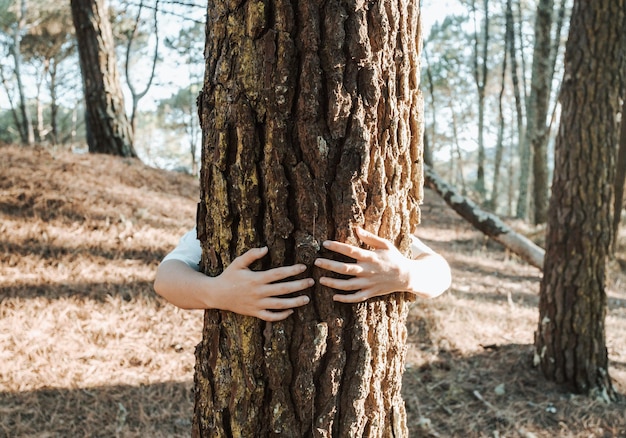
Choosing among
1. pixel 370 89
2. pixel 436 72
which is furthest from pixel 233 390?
pixel 436 72

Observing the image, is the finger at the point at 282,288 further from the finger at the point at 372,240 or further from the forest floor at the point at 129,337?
the forest floor at the point at 129,337

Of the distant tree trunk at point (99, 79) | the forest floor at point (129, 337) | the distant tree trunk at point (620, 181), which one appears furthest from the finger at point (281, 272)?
the distant tree trunk at point (620, 181)

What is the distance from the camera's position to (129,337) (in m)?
3.82

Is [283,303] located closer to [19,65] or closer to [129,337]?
[129,337]

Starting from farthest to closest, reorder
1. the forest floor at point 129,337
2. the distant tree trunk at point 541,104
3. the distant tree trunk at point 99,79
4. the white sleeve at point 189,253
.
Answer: the distant tree trunk at point 541,104 → the distant tree trunk at point 99,79 → the forest floor at point 129,337 → the white sleeve at point 189,253

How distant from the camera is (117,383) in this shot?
3.36 m

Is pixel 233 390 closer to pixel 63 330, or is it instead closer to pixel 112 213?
pixel 63 330

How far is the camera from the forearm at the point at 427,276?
154cm

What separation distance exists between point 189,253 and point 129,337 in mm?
2438

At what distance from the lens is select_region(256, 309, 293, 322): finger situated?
1.39m

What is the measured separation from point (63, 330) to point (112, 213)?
76.3 inches

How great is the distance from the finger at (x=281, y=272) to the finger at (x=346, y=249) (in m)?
0.10

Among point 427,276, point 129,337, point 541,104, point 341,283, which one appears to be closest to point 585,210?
point 427,276

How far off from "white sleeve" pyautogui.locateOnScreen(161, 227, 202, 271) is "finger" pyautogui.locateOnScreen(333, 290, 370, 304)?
0.56 metres
